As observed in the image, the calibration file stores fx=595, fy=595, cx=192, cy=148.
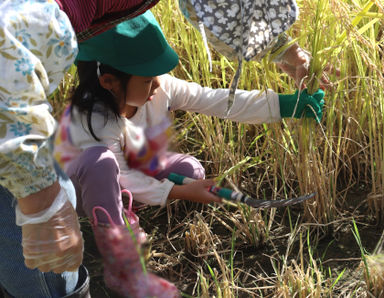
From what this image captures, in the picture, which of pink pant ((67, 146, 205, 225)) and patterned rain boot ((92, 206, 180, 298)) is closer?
patterned rain boot ((92, 206, 180, 298))

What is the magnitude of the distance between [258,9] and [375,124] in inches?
21.2

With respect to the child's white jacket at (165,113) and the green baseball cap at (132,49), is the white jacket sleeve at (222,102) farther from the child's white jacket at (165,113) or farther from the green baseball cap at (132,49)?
the green baseball cap at (132,49)

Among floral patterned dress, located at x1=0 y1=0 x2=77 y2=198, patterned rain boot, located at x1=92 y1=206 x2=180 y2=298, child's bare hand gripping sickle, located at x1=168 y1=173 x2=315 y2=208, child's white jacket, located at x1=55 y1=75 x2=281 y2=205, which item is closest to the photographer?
floral patterned dress, located at x1=0 y1=0 x2=77 y2=198

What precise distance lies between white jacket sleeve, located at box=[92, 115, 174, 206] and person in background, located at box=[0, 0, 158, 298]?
27 centimetres

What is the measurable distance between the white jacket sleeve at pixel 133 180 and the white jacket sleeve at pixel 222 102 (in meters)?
0.25

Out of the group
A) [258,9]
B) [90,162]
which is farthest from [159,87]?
[258,9]

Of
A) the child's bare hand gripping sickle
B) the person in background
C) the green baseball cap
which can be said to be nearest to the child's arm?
the green baseball cap

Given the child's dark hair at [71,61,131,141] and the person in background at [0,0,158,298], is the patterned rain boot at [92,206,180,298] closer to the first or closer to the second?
the person in background at [0,0,158,298]

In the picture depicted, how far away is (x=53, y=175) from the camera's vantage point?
1.05m

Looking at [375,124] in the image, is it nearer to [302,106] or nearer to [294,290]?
[302,106]

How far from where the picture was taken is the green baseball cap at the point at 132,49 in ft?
4.96

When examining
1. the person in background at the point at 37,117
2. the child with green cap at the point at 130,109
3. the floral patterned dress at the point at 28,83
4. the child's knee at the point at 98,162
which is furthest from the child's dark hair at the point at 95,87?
the floral patterned dress at the point at 28,83

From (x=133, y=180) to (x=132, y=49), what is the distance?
0.37 metres

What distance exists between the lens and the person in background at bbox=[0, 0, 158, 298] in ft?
3.14
